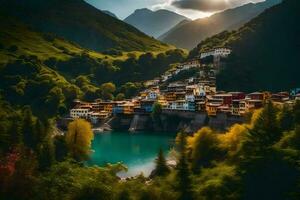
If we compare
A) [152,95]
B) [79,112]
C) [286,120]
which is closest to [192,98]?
[152,95]

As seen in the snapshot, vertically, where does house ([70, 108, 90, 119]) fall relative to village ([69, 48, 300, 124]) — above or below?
below

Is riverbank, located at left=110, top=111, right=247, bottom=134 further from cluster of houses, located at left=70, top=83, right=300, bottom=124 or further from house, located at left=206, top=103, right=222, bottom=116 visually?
cluster of houses, located at left=70, top=83, right=300, bottom=124

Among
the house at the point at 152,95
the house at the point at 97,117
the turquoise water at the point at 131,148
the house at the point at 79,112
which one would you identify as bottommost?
the turquoise water at the point at 131,148

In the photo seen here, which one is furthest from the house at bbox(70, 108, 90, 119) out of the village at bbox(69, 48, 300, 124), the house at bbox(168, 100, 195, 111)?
the house at bbox(168, 100, 195, 111)

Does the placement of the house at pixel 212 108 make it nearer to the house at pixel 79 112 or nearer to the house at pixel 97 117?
the house at pixel 97 117

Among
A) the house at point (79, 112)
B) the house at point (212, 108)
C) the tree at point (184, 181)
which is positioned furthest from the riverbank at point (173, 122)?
the tree at point (184, 181)

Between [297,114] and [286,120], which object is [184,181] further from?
[297,114]
